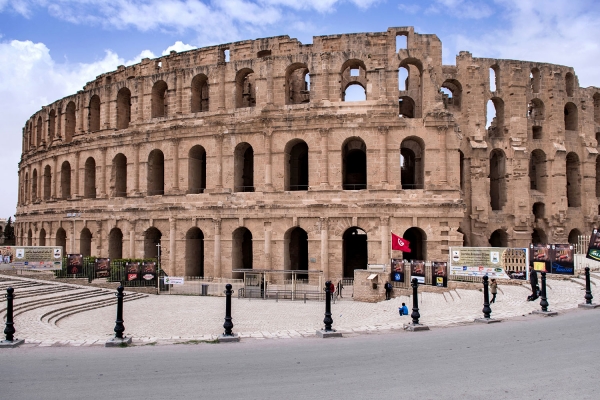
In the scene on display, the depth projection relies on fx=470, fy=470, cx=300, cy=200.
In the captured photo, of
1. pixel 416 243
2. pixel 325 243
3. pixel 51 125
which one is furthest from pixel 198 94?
pixel 416 243

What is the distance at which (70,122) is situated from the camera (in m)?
39.4

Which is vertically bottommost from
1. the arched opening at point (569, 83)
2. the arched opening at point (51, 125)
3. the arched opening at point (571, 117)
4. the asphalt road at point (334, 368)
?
the asphalt road at point (334, 368)

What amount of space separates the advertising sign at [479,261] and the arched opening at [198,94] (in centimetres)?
1994

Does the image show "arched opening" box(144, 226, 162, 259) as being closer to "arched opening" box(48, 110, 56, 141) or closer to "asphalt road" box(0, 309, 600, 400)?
"arched opening" box(48, 110, 56, 141)

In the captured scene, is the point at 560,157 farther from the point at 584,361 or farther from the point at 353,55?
the point at 584,361

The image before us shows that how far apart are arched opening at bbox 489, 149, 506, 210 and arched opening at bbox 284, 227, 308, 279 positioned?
14.1 m

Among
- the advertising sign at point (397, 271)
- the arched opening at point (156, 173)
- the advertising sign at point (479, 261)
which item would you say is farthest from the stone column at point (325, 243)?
the arched opening at point (156, 173)

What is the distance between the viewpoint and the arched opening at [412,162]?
30.6 meters

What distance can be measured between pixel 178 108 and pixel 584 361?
28.2 m

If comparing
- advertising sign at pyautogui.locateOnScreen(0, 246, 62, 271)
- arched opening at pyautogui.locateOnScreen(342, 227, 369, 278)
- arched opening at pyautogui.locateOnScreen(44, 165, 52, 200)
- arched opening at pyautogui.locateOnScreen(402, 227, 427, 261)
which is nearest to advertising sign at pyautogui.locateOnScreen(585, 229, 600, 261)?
arched opening at pyautogui.locateOnScreen(402, 227, 427, 261)

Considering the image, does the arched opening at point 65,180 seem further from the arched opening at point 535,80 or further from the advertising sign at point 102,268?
the arched opening at point 535,80

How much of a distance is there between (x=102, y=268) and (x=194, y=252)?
6929 mm

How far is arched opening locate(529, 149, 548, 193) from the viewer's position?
3375 centimetres

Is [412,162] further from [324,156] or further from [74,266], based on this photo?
[74,266]
